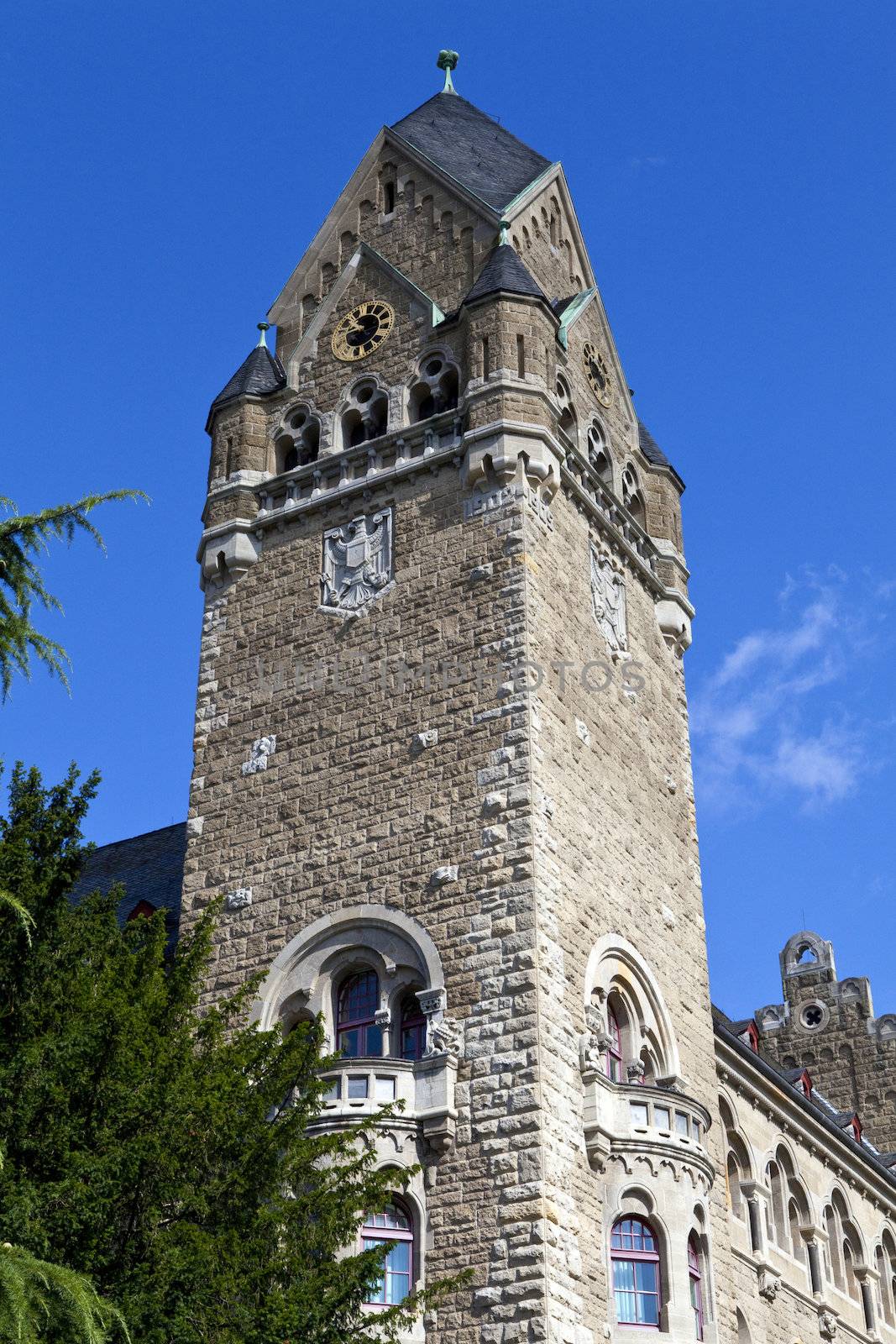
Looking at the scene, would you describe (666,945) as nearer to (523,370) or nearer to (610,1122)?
(610,1122)

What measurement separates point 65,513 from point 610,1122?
11599mm

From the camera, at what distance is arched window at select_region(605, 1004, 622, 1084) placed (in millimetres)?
24992

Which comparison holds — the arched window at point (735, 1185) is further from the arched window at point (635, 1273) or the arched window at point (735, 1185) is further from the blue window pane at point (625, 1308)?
the blue window pane at point (625, 1308)

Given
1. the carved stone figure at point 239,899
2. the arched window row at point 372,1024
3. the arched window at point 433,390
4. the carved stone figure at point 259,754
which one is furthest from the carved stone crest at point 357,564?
the arched window row at point 372,1024

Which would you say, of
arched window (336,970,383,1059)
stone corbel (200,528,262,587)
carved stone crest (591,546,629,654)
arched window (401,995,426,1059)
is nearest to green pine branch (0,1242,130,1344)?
arched window (401,995,426,1059)

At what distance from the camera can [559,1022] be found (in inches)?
925

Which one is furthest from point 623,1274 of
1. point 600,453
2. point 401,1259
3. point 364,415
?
point 364,415

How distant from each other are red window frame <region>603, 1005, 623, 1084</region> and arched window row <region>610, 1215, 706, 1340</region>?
1.90 m

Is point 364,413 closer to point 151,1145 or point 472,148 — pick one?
point 472,148

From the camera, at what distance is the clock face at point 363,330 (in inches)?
1186

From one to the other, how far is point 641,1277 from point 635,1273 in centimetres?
9

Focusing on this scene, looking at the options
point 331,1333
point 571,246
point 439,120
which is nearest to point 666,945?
point 331,1333

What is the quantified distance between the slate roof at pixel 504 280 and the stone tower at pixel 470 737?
0.08 meters

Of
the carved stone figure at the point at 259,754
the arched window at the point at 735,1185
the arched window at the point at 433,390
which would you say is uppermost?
the arched window at the point at 433,390
